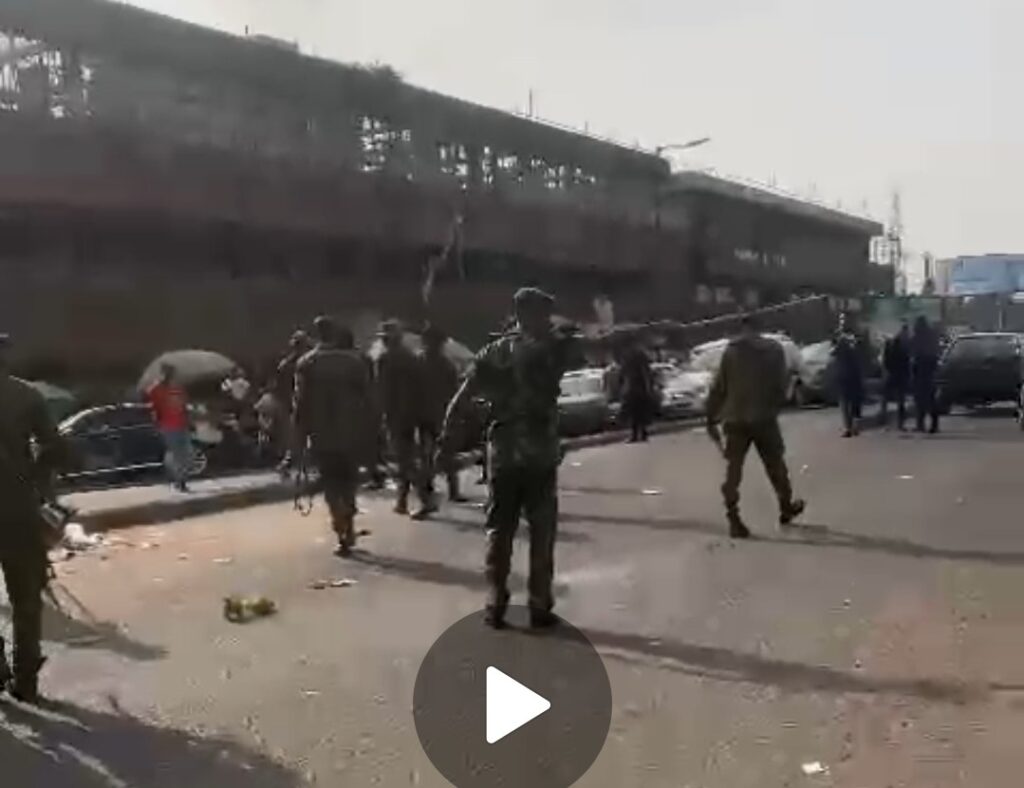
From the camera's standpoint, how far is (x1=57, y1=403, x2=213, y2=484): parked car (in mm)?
19703

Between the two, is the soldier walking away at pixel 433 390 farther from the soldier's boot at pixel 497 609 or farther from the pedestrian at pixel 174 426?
the soldier's boot at pixel 497 609

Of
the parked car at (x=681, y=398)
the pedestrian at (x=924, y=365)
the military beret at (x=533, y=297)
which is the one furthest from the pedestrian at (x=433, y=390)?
the parked car at (x=681, y=398)

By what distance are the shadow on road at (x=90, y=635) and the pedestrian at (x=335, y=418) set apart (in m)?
2.58

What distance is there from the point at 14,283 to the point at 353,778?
30.7m

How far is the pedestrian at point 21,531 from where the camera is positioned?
22.2ft

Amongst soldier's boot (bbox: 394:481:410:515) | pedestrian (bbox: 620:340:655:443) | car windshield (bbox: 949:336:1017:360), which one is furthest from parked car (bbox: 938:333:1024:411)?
soldier's boot (bbox: 394:481:410:515)

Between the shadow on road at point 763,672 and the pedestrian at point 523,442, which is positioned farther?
the pedestrian at point 523,442

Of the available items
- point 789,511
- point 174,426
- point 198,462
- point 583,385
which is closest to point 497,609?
point 789,511

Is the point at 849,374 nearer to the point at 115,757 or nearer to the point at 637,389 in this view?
the point at 637,389

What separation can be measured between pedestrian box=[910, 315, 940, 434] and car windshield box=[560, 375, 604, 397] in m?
6.02

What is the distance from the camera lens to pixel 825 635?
7809mm

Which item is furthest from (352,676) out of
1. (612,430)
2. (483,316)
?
(483,316)

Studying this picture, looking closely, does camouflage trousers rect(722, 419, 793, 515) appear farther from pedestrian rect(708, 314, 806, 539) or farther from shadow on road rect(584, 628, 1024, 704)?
shadow on road rect(584, 628, 1024, 704)
